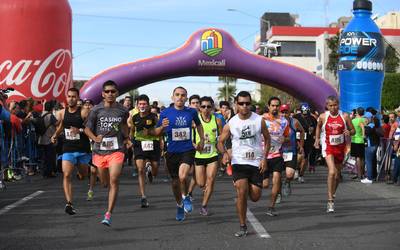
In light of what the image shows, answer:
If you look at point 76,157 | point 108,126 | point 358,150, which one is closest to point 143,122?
point 76,157

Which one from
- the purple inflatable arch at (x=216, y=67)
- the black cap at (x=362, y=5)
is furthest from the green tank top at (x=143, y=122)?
the black cap at (x=362, y=5)

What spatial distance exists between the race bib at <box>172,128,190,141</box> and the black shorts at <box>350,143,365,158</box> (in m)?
8.68

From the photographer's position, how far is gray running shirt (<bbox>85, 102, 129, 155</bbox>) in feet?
29.4

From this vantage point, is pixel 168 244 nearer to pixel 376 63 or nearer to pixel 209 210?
pixel 209 210

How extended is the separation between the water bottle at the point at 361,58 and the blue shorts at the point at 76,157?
54.8 ft

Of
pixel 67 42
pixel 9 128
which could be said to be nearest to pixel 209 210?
pixel 9 128

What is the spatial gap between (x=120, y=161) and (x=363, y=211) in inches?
156

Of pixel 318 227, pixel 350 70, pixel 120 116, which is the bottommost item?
pixel 318 227

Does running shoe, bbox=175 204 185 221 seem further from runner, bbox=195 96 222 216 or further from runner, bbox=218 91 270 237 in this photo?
runner, bbox=218 91 270 237

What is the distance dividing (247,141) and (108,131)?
189 centimetres

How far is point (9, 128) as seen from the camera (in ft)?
50.2

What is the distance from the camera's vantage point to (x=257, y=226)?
8.83m

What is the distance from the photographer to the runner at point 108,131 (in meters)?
8.95

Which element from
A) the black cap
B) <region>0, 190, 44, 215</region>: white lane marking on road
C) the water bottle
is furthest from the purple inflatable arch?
<region>0, 190, 44, 215</region>: white lane marking on road
